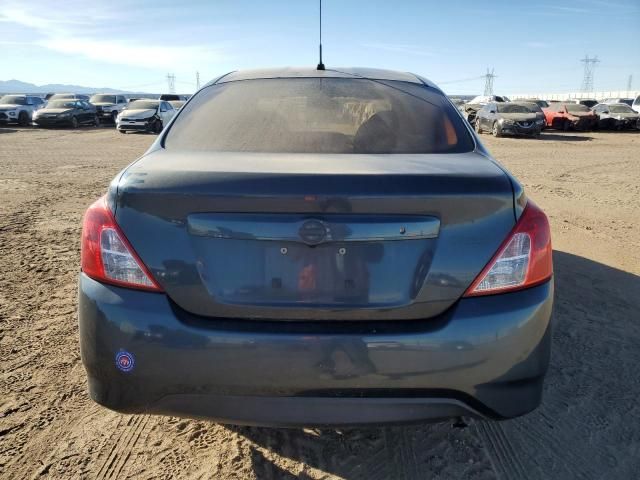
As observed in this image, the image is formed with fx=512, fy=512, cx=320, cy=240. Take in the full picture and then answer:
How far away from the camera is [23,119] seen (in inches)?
1133

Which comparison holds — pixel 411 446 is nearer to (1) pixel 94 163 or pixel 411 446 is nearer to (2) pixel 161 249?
(2) pixel 161 249

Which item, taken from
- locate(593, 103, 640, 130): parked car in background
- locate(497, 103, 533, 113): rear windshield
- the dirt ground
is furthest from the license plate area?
locate(593, 103, 640, 130): parked car in background

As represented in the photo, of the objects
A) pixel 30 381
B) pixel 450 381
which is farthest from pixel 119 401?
pixel 30 381

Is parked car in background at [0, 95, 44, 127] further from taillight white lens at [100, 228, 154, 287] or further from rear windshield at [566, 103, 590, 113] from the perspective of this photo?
taillight white lens at [100, 228, 154, 287]

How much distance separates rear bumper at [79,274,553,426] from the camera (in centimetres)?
175

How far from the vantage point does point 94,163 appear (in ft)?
42.2

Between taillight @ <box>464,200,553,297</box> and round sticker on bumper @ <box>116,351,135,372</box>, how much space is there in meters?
1.20

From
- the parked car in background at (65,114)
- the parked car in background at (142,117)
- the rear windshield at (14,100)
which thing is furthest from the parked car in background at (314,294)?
the rear windshield at (14,100)

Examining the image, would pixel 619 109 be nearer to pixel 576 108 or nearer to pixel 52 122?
pixel 576 108

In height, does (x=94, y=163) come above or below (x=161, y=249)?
below

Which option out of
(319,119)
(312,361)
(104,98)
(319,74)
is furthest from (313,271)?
(104,98)

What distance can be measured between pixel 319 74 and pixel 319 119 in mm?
567

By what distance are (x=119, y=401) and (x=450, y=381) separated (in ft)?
3.93

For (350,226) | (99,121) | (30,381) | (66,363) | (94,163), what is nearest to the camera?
(350,226)
